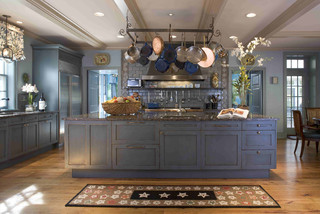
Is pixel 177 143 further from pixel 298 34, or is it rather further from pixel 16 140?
pixel 298 34

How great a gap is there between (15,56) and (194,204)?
414cm

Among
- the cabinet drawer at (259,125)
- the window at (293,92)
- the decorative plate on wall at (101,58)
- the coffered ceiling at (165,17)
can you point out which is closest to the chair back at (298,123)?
the coffered ceiling at (165,17)

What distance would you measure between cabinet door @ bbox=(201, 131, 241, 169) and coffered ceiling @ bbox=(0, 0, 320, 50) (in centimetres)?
204

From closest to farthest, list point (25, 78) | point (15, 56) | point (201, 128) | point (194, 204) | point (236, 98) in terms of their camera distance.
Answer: point (194, 204)
point (201, 128)
point (15, 56)
point (25, 78)
point (236, 98)

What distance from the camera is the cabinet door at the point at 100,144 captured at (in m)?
3.40

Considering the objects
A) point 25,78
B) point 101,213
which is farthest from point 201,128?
point 25,78

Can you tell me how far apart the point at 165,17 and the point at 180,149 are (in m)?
2.71

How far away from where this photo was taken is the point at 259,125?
11.1 ft

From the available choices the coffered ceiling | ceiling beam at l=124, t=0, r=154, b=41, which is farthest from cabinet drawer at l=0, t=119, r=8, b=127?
ceiling beam at l=124, t=0, r=154, b=41

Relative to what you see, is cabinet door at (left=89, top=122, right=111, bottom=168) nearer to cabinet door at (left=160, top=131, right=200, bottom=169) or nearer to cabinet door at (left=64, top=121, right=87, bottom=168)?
cabinet door at (left=64, top=121, right=87, bottom=168)

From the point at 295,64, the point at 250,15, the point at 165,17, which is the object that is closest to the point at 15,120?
the point at 165,17

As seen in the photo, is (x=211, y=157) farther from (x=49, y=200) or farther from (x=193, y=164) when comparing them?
(x=49, y=200)

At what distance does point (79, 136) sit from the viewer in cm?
345

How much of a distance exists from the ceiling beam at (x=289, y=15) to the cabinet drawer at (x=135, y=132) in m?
2.94
